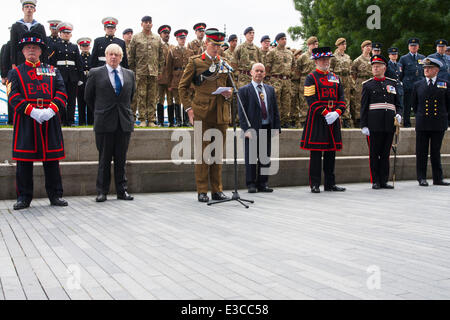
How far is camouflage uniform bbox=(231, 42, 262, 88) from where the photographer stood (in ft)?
43.6

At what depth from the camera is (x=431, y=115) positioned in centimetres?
1083

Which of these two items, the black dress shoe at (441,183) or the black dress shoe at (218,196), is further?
the black dress shoe at (441,183)

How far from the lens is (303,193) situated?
9.73m

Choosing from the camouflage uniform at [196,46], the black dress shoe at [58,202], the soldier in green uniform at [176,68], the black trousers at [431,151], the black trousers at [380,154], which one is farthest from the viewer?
the camouflage uniform at [196,46]

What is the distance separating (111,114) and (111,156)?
66 cm

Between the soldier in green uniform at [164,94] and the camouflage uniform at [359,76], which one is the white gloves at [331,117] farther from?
the camouflage uniform at [359,76]

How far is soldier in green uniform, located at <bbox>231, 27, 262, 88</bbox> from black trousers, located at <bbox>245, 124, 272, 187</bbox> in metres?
3.60

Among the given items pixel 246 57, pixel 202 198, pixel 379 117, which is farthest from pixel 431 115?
pixel 202 198

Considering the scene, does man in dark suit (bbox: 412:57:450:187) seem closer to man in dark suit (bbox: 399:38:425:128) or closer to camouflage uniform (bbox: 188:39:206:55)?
man in dark suit (bbox: 399:38:425:128)

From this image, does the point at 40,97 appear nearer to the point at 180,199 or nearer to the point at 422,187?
the point at 180,199

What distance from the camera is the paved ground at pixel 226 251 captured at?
3855mm

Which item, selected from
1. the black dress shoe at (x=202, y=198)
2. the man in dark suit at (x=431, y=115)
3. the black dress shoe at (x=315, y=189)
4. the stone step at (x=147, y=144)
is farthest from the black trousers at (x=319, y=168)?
the black dress shoe at (x=202, y=198)

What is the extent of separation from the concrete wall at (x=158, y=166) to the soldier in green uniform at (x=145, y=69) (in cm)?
214

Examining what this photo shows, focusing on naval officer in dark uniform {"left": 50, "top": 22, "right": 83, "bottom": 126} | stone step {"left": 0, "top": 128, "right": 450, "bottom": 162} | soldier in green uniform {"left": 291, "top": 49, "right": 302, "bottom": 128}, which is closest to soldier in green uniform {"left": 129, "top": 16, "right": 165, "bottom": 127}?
naval officer in dark uniform {"left": 50, "top": 22, "right": 83, "bottom": 126}
